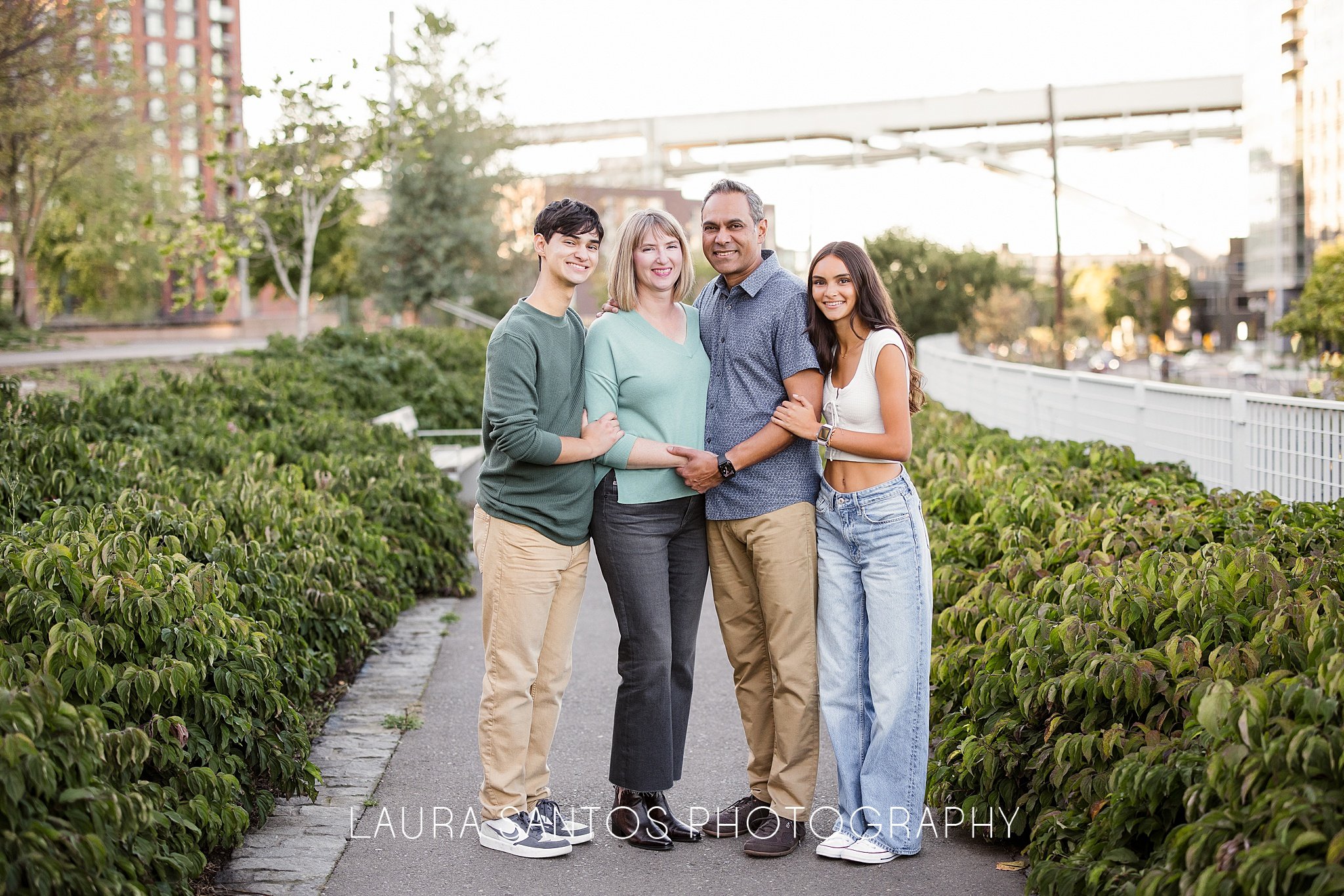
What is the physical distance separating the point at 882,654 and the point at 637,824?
99 cm

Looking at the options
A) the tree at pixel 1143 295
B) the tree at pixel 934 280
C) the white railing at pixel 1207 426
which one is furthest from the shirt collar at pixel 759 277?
the tree at pixel 1143 295

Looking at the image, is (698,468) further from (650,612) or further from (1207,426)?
(1207,426)

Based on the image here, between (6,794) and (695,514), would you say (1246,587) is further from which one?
(6,794)

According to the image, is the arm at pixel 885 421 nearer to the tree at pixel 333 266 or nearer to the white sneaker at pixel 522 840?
the white sneaker at pixel 522 840

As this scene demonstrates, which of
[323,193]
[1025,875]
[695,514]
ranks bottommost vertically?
[1025,875]

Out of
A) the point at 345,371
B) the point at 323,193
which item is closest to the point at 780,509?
the point at 345,371

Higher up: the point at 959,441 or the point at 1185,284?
the point at 1185,284

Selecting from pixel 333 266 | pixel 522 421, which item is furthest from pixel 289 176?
pixel 333 266

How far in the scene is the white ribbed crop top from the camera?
381cm

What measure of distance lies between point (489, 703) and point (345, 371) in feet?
39.8

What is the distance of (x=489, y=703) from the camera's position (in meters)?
3.86

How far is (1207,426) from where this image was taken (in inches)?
292

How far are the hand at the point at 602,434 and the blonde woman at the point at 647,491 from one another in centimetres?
3

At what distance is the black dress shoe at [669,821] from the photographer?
396cm
